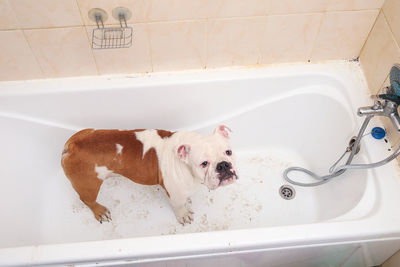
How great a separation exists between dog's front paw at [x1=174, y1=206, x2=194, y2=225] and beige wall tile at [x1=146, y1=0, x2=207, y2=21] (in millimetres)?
914

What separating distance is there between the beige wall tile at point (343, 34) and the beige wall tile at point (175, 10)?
591mm

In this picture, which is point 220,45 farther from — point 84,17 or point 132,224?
point 132,224

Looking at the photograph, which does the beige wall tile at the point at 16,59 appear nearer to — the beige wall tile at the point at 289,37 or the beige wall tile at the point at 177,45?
the beige wall tile at the point at 177,45

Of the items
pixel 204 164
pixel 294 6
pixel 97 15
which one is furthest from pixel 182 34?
pixel 204 164

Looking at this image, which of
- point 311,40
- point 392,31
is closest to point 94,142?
point 311,40

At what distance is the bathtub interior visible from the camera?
1.63 meters

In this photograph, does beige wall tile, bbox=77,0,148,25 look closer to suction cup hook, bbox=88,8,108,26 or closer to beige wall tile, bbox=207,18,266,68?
suction cup hook, bbox=88,8,108,26

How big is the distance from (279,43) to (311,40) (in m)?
0.16

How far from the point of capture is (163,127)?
71.6 inches

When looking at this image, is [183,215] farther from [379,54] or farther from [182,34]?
[379,54]

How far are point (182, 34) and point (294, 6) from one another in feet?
1.70

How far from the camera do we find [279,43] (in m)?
1.61

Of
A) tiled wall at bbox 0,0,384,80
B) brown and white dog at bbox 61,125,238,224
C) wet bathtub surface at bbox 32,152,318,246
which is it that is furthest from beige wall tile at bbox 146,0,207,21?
wet bathtub surface at bbox 32,152,318,246

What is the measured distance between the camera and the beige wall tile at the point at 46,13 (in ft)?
4.36
